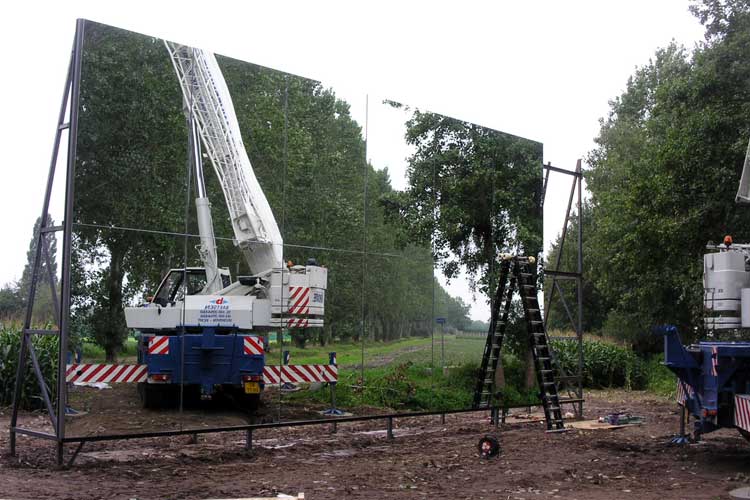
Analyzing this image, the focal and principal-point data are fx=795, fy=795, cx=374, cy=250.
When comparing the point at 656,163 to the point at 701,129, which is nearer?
the point at 701,129

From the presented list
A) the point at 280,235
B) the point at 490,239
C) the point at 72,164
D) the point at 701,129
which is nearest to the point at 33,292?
the point at 72,164

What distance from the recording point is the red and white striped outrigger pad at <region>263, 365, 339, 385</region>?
36.8 ft

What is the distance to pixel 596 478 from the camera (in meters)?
9.41

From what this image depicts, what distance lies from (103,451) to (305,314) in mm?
3336

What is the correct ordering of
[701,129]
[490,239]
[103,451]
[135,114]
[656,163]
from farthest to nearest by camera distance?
1. [656,163]
2. [701,129]
3. [490,239]
4. [103,451]
5. [135,114]

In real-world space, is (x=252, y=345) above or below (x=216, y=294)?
below

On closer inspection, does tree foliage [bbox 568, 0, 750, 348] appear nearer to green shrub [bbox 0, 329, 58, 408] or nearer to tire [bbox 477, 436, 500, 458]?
tire [bbox 477, 436, 500, 458]

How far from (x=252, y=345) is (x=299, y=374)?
93 centimetres

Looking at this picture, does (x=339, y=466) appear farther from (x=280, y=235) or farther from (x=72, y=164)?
(x=72, y=164)

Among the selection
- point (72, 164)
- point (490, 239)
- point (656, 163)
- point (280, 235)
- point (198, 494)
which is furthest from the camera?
point (656, 163)

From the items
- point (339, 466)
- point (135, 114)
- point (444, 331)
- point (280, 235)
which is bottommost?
point (339, 466)

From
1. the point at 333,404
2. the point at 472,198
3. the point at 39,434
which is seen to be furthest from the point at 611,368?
the point at 39,434

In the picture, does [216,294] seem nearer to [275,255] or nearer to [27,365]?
[275,255]

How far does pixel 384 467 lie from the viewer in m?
10.1
